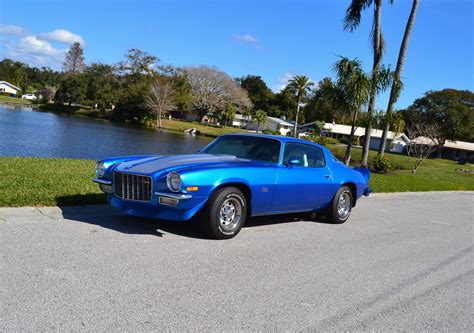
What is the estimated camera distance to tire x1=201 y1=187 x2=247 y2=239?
6.02 meters

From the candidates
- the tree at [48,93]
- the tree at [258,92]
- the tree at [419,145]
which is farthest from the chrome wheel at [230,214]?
the tree at [258,92]

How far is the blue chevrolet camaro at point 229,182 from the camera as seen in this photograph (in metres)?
5.86

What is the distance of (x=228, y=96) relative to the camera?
96.5m

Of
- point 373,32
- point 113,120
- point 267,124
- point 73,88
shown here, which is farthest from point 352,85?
point 267,124

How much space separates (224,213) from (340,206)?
10.2 ft

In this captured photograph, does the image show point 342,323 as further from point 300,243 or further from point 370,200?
point 370,200

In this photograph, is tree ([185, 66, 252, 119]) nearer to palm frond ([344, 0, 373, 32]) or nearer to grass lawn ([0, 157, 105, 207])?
palm frond ([344, 0, 373, 32])

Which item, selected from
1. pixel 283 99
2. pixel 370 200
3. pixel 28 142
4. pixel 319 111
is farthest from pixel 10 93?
pixel 370 200

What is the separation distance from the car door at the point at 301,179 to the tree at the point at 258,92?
11585cm

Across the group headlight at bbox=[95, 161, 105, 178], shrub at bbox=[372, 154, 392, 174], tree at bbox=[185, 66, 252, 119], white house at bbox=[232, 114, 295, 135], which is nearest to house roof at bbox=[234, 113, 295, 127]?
white house at bbox=[232, 114, 295, 135]

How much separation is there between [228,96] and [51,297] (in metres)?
94.0

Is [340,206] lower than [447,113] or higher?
lower

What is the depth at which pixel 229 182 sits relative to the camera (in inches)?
241

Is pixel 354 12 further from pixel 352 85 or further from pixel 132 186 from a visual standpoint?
pixel 132 186
